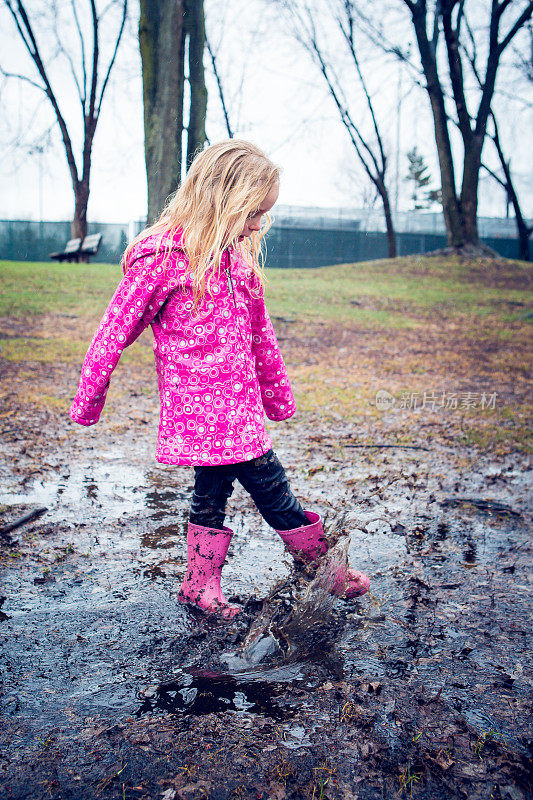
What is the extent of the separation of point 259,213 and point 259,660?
1583 mm

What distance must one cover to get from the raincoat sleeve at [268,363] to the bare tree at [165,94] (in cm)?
447

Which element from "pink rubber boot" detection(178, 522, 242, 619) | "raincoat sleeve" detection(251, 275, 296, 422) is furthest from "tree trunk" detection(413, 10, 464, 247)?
"pink rubber boot" detection(178, 522, 242, 619)

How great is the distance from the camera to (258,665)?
2.28 m

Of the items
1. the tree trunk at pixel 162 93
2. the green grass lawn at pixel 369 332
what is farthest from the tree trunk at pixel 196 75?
the green grass lawn at pixel 369 332

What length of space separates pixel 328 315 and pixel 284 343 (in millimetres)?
2552

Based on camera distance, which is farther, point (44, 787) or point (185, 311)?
point (185, 311)

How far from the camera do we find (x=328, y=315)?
11977mm

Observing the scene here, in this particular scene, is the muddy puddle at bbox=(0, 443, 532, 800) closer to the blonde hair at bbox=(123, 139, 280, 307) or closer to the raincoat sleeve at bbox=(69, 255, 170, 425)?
the raincoat sleeve at bbox=(69, 255, 170, 425)

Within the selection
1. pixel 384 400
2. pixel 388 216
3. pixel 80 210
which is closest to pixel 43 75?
pixel 80 210

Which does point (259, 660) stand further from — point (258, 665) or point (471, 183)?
point (471, 183)

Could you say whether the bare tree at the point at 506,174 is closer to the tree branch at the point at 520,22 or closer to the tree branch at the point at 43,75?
the tree branch at the point at 520,22

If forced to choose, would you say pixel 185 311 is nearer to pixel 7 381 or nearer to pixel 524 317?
pixel 7 381

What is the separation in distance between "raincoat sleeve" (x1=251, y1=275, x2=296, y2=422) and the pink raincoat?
0.31ft

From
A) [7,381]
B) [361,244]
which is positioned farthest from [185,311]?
[361,244]
